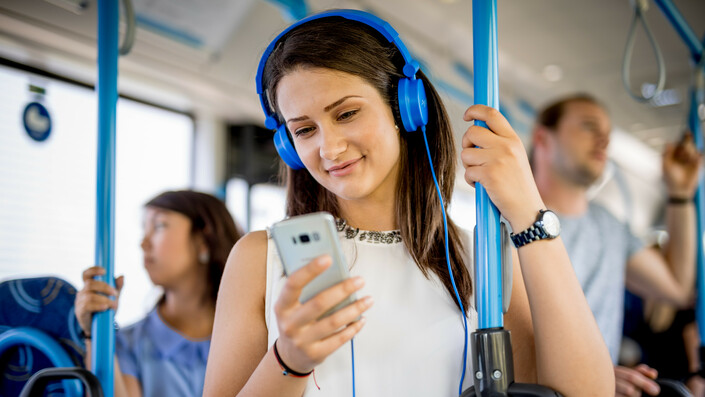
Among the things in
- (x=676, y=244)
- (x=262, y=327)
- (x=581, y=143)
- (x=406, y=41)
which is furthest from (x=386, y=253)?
(x=406, y=41)

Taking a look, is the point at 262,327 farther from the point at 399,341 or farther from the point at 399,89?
the point at 399,89

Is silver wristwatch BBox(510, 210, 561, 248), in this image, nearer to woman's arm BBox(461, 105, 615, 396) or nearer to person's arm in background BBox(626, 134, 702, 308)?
woman's arm BBox(461, 105, 615, 396)

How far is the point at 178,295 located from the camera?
227cm

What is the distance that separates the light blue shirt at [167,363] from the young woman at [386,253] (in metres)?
1.07

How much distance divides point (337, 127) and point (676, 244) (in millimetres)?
1916

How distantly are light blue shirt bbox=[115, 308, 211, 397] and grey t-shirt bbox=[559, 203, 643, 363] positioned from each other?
4.50 feet

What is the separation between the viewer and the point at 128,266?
127 inches

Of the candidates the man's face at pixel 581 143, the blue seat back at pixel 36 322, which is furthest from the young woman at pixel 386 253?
the man's face at pixel 581 143

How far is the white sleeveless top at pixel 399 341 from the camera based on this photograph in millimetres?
1074

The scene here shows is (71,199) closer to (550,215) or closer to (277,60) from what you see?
(277,60)

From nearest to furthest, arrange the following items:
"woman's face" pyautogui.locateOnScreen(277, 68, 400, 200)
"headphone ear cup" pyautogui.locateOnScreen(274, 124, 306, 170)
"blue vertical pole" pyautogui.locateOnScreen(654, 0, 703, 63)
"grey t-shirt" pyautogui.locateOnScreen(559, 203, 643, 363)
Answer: "woman's face" pyautogui.locateOnScreen(277, 68, 400, 200) < "headphone ear cup" pyautogui.locateOnScreen(274, 124, 306, 170) < "blue vertical pole" pyautogui.locateOnScreen(654, 0, 703, 63) < "grey t-shirt" pyautogui.locateOnScreen(559, 203, 643, 363)

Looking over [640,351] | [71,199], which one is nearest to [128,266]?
[71,199]

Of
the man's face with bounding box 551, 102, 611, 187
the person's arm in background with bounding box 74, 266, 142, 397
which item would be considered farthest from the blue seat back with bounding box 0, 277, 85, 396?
the man's face with bounding box 551, 102, 611, 187

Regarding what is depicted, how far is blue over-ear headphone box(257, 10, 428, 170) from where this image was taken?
1.09 m
